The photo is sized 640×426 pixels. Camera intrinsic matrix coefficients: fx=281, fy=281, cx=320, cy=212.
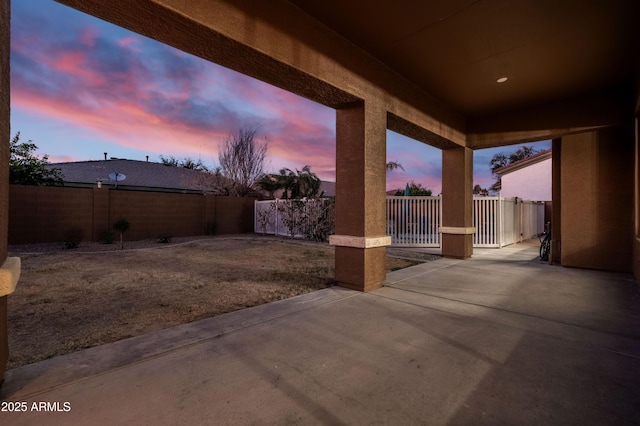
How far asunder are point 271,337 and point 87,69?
36.9ft

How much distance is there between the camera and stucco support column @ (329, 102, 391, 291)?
446 centimetres

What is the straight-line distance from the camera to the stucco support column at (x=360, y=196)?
14.6ft

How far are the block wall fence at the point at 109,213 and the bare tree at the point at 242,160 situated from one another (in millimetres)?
5971

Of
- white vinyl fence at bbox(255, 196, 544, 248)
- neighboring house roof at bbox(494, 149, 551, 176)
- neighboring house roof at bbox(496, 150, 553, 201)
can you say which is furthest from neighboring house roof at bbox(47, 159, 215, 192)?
neighboring house roof at bbox(496, 150, 553, 201)

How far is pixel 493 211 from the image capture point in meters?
10.2

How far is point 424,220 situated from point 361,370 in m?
9.20

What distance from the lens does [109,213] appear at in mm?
11070

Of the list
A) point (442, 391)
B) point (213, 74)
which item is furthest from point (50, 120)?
point (442, 391)

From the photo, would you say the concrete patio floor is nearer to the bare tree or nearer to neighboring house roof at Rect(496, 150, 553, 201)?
neighboring house roof at Rect(496, 150, 553, 201)

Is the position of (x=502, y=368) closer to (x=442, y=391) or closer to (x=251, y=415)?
(x=442, y=391)

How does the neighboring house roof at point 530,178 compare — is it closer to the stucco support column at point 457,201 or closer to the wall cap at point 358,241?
the stucco support column at point 457,201

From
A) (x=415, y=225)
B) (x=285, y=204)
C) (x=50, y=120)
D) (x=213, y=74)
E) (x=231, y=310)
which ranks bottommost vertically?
(x=231, y=310)

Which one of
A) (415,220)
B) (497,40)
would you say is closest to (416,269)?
(497,40)

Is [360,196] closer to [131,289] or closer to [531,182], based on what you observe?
[131,289]
